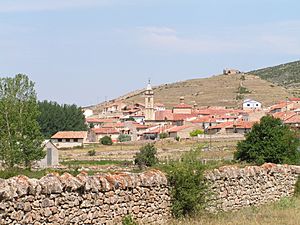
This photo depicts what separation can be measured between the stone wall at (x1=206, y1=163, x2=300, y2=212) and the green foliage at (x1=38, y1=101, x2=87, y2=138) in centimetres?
8313

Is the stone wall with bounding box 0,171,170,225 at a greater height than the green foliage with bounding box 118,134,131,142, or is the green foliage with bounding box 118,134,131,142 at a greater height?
the stone wall with bounding box 0,171,170,225

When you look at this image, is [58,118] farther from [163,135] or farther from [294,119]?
[294,119]

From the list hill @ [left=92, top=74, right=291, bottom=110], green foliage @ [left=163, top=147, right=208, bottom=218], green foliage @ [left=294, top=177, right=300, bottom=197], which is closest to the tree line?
green foliage @ [left=294, top=177, right=300, bottom=197]

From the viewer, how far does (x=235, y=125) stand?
3600 inches

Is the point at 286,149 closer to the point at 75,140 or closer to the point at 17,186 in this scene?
the point at 17,186

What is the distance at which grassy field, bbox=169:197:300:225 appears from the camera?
41.2 ft

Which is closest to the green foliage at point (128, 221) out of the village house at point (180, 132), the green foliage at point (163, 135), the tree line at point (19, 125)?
the tree line at point (19, 125)

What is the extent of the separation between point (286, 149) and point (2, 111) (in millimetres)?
25768

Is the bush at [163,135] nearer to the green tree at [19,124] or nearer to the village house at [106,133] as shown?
the village house at [106,133]

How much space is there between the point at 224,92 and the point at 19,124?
4997 inches

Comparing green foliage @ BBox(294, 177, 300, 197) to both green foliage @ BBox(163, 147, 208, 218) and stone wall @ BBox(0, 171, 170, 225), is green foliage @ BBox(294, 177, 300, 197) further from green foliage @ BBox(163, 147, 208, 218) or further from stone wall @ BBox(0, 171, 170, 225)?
stone wall @ BBox(0, 171, 170, 225)

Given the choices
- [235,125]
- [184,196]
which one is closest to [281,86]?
[235,125]

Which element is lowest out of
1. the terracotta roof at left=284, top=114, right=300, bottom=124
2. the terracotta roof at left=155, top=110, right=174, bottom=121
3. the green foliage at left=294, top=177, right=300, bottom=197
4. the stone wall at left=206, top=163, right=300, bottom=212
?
the green foliage at left=294, top=177, right=300, bottom=197

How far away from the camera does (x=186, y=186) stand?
43.1 ft
